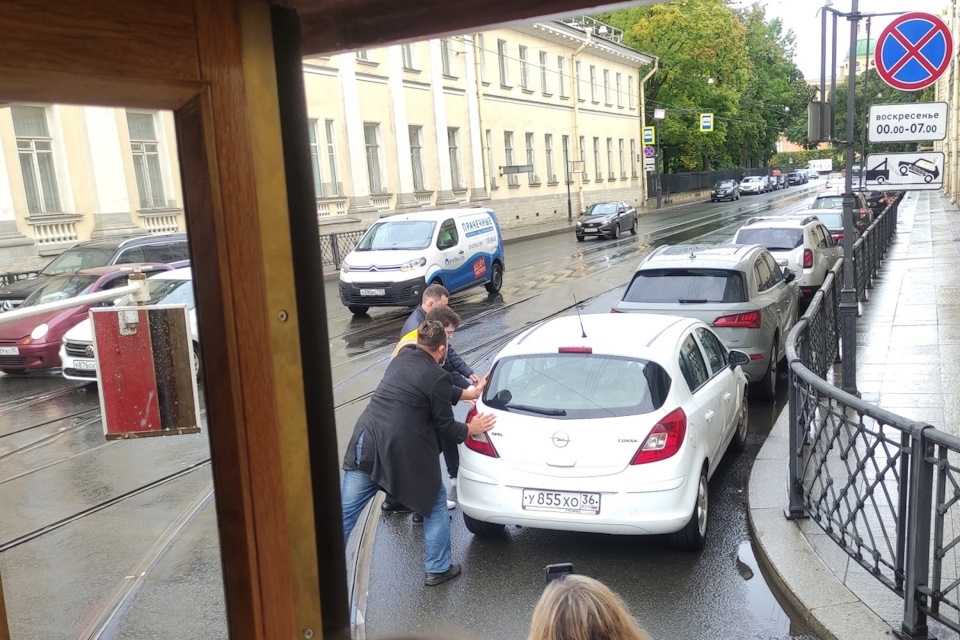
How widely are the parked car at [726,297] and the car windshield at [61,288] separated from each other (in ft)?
28.6

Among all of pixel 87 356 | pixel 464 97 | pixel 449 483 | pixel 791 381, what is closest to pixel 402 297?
pixel 87 356

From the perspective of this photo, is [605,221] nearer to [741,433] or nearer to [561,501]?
[741,433]

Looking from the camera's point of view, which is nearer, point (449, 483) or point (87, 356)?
point (449, 483)

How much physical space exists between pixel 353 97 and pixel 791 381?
25338 millimetres

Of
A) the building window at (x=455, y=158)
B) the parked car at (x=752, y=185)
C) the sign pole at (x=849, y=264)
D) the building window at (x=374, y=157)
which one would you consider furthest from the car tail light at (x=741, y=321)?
the parked car at (x=752, y=185)

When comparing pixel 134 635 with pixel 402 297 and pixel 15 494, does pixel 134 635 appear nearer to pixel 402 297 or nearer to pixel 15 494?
pixel 15 494

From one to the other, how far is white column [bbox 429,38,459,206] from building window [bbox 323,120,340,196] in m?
6.32

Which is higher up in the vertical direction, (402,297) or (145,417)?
(145,417)

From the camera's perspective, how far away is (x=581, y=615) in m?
2.22

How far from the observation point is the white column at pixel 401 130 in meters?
31.3

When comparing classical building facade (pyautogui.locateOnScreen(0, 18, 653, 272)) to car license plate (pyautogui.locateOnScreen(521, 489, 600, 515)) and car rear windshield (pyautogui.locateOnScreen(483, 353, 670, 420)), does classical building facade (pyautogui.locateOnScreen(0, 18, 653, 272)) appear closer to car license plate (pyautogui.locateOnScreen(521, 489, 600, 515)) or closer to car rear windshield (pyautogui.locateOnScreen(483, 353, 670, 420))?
car rear windshield (pyautogui.locateOnScreen(483, 353, 670, 420))

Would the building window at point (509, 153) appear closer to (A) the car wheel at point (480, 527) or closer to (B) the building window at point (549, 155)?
(B) the building window at point (549, 155)

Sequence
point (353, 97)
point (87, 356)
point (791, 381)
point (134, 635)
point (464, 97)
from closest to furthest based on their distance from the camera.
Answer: point (134, 635), point (791, 381), point (87, 356), point (353, 97), point (464, 97)

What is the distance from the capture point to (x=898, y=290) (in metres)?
Answer: 16.0
